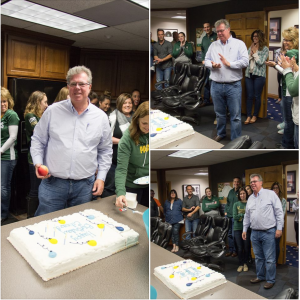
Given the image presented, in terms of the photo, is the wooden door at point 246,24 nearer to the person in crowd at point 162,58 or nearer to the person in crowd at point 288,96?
the person in crowd at point 288,96

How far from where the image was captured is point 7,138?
3.02 metres

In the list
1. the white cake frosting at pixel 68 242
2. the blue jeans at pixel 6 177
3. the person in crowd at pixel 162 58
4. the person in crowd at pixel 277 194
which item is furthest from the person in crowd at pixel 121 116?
the blue jeans at pixel 6 177

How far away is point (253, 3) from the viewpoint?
0.96 m

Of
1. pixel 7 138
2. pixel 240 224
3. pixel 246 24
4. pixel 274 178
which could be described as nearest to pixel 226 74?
pixel 246 24

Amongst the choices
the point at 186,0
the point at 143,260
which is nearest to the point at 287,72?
the point at 186,0

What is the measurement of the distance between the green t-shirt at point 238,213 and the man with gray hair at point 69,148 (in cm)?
94

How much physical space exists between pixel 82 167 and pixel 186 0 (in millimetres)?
1083

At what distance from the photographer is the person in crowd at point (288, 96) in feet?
3.12

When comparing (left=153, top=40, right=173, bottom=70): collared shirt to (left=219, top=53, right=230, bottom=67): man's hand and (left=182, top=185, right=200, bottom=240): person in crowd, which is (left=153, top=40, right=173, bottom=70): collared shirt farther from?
(left=182, top=185, right=200, bottom=240): person in crowd

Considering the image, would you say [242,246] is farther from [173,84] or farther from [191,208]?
[173,84]

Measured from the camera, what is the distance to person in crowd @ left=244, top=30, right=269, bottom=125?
0.96 m

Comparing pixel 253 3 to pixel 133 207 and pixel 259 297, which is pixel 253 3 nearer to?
pixel 259 297

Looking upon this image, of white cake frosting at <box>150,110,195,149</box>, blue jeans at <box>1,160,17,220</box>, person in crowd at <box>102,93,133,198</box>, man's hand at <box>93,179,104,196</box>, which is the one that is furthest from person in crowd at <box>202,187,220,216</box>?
blue jeans at <box>1,160,17,220</box>

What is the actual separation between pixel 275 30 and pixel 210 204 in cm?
59
